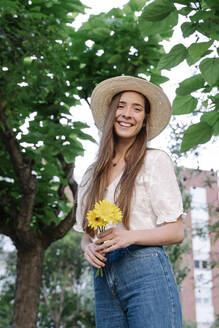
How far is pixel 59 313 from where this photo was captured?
11.3m

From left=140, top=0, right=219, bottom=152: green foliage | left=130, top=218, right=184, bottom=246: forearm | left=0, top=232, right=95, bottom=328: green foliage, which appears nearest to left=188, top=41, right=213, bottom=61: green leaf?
left=140, top=0, right=219, bottom=152: green foliage

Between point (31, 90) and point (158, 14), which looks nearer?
point (158, 14)

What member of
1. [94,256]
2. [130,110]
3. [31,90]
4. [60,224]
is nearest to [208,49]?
[130,110]

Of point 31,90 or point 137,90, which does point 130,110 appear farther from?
point 31,90

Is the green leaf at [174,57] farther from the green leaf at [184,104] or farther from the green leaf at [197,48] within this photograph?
the green leaf at [184,104]

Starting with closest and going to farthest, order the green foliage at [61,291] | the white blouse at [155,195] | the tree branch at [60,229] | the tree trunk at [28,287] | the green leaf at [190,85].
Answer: the white blouse at [155,195], the green leaf at [190,85], the tree trunk at [28,287], the tree branch at [60,229], the green foliage at [61,291]

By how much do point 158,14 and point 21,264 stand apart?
3.71 meters

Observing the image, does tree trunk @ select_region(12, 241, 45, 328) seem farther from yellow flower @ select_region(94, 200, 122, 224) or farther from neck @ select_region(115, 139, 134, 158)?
yellow flower @ select_region(94, 200, 122, 224)

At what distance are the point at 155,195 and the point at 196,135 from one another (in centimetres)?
36

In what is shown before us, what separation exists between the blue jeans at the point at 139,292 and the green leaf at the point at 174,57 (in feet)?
2.18

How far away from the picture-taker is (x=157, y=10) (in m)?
1.45

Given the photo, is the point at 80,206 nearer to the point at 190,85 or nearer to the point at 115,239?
the point at 115,239

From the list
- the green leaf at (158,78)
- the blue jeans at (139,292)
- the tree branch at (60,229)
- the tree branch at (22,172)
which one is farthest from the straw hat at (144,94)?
the tree branch at (60,229)

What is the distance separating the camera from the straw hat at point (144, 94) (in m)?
1.70
